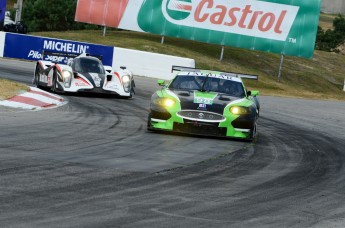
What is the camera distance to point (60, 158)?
10969 mm

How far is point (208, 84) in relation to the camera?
1652 cm

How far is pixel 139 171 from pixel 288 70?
4080 centimetres

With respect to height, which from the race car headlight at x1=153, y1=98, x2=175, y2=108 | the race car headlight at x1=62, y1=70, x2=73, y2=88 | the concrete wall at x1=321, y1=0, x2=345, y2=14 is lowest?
the race car headlight at x1=62, y1=70, x2=73, y2=88

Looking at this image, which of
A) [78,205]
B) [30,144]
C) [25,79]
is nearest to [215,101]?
[30,144]

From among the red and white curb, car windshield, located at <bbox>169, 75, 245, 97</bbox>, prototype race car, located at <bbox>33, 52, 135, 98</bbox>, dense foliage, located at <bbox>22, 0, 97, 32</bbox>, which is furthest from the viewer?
dense foliage, located at <bbox>22, 0, 97, 32</bbox>

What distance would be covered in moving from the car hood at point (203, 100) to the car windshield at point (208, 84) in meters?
0.44

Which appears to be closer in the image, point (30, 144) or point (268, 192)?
point (268, 192)

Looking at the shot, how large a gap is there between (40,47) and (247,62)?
16.7m

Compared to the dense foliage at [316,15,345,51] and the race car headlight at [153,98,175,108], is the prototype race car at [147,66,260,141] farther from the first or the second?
the dense foliage at [316,15,345,51]

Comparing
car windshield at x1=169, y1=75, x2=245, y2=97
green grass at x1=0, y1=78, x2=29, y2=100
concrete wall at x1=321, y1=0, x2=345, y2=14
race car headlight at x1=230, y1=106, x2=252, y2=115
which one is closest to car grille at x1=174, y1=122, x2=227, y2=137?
race car headlight at x1=230, y1=106, x2=252, y2=115

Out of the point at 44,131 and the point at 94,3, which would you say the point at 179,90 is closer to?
the point at 44,131

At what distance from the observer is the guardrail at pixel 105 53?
3466cm

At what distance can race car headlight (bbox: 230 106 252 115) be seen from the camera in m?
15.4

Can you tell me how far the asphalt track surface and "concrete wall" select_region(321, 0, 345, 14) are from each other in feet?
382
